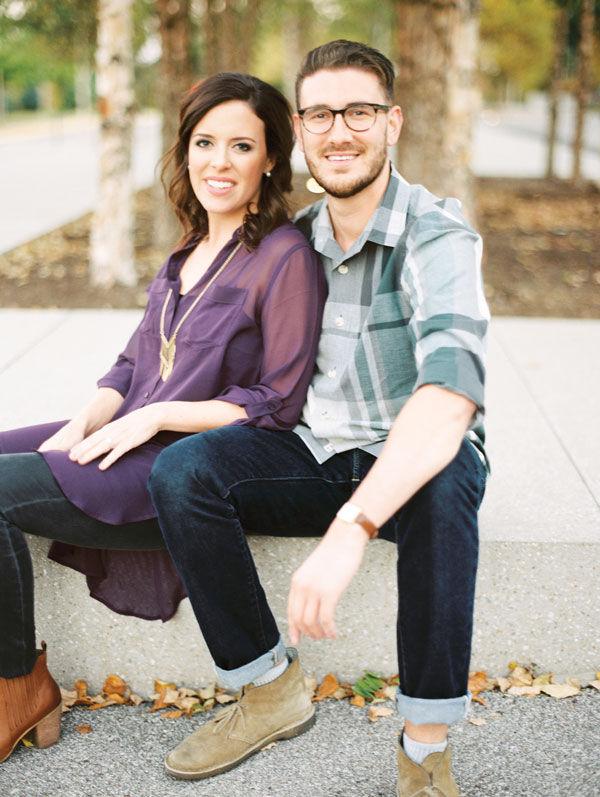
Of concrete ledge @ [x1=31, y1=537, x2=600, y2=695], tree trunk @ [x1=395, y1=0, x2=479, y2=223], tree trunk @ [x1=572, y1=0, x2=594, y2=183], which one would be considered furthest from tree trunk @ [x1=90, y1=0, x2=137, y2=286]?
tree trunk @ [x1=572, y1=0, x2=594, y2=183]

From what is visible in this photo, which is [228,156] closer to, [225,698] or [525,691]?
[225,698]

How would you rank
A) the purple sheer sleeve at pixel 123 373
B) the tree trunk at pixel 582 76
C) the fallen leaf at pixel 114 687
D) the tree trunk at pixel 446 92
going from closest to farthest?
the fallen leaf at pixel 114 687
the purple sheer sleeve at pixel 123 373
the tree trunk at pixel 446 92
the tree trunk at pixel 582 76

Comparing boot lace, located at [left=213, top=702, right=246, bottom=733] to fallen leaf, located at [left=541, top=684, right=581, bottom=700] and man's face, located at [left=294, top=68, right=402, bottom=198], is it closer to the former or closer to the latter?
fallen leaf, located at [left=541, top=684, right=581, bottom=700]

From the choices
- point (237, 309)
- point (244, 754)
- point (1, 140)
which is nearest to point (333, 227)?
point (237, 309)

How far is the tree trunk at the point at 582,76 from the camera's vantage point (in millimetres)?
16188

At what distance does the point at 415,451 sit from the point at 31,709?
4.32ft

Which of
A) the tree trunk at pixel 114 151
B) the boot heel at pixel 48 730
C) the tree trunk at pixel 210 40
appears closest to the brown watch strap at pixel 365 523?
the boot heel at pixel 48 730

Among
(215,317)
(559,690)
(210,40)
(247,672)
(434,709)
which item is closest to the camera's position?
(434,709)

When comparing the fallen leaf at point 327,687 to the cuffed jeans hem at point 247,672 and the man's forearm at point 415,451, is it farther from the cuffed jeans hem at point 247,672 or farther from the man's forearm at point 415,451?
the man's forearm at point 415,451

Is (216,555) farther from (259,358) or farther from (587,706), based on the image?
(587,706)

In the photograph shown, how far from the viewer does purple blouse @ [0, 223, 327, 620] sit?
258cm

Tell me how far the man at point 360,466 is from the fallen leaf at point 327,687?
0.71 ft

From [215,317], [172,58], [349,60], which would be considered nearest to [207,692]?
[215,317]

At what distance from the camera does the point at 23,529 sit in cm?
257
